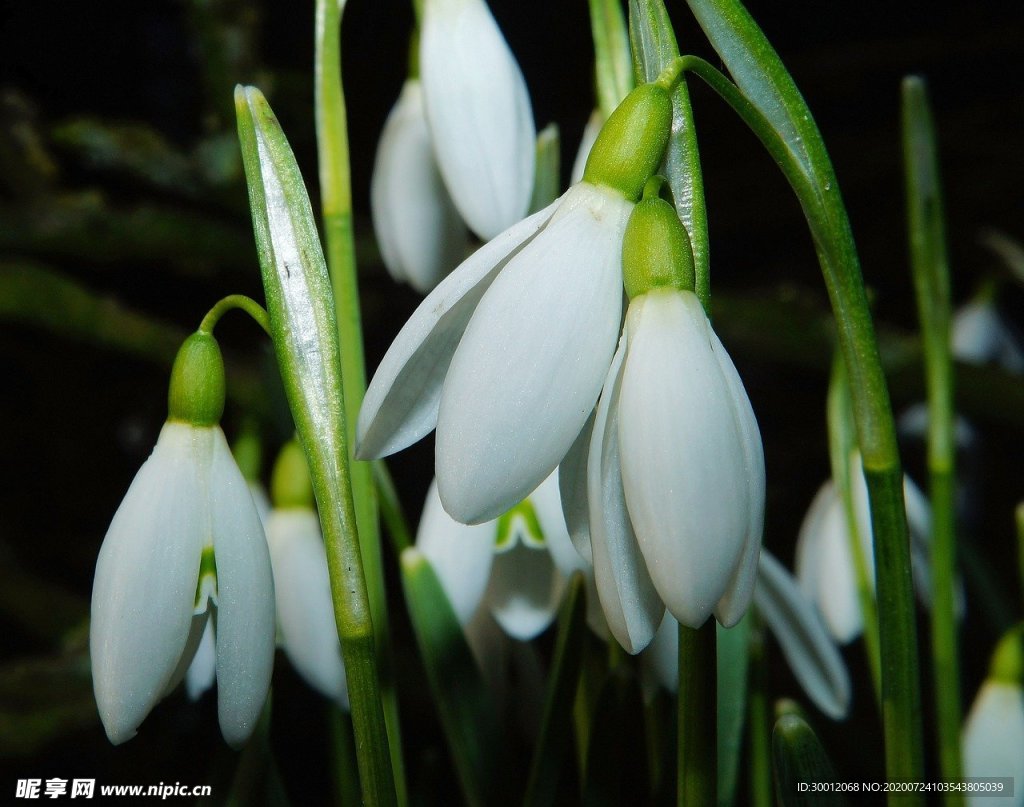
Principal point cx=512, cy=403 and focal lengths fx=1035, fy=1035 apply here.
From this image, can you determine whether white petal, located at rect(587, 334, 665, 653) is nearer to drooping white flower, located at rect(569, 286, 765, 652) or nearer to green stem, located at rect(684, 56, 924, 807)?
drooping white flower, located at rect(569, 286, 765, 652)

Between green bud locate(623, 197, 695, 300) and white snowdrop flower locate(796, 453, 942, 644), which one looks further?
white snowdrop flower locate(796, 453, 942, 644)

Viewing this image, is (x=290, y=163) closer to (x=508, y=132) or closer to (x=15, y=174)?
(x=508, y=132)

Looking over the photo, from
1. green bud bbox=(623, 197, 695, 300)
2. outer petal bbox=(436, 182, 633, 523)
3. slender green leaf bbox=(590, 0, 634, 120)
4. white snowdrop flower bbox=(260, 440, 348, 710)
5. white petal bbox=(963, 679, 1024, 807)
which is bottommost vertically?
white petal bbox=(963, 679, 1024, 807)

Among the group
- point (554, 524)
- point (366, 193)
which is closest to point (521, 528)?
point (554, 524)

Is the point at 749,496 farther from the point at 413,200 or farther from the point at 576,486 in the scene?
the point at 413,200

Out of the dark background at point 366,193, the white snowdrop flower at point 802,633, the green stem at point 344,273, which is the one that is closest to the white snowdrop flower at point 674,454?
the green stem at point 344,273

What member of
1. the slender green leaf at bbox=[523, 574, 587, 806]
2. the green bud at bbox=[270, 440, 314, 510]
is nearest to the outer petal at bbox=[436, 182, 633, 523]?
the slender green leaf at bbox=[523, 574, 587, 806]
